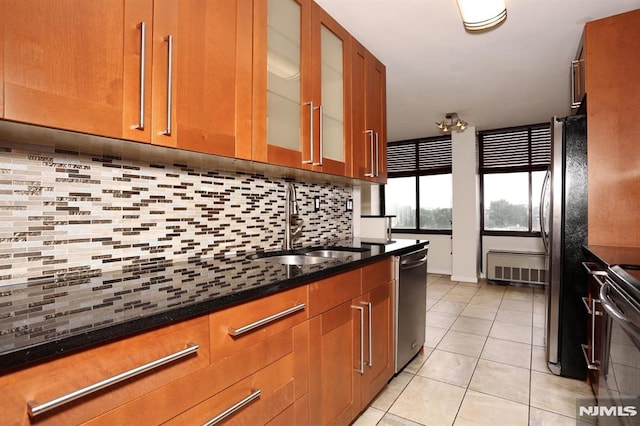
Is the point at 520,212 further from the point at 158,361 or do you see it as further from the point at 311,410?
the point at 158,361

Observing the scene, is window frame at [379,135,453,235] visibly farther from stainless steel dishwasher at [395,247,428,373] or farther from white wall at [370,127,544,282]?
stainless steel dishwasher at [395,247,428,373]

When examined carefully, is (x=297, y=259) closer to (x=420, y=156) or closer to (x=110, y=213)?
(x=110, y=213)

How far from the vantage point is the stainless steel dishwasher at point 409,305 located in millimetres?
2188

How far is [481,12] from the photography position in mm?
1950

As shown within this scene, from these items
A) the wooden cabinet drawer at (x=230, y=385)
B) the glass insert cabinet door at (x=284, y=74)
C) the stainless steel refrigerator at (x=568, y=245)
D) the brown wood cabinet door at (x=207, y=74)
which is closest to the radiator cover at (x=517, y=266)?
the stainless steel refrigerator at (x=568, y=245)

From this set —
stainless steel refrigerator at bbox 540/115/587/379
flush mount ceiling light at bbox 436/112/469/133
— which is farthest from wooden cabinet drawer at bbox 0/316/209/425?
flush mount ceiling light at bbox 436/112/469/133

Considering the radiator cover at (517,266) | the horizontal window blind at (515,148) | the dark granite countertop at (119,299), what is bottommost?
the radiator cover at (517,266)

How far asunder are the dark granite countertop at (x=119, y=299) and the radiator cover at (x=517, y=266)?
4433 millimetres

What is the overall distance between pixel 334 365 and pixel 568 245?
1.95 metres

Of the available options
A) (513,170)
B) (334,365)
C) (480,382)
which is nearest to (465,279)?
(513,170)

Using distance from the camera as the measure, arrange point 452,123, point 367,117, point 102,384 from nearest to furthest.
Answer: point 102,384 < point 367,117 < point 452,123

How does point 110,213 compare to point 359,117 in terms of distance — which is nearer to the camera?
point 110,213

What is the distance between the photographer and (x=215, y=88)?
134 cm

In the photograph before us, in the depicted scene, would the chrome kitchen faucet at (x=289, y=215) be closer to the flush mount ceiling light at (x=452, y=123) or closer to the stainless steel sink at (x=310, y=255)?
the stainless steel sink at (x=310, y=255)
